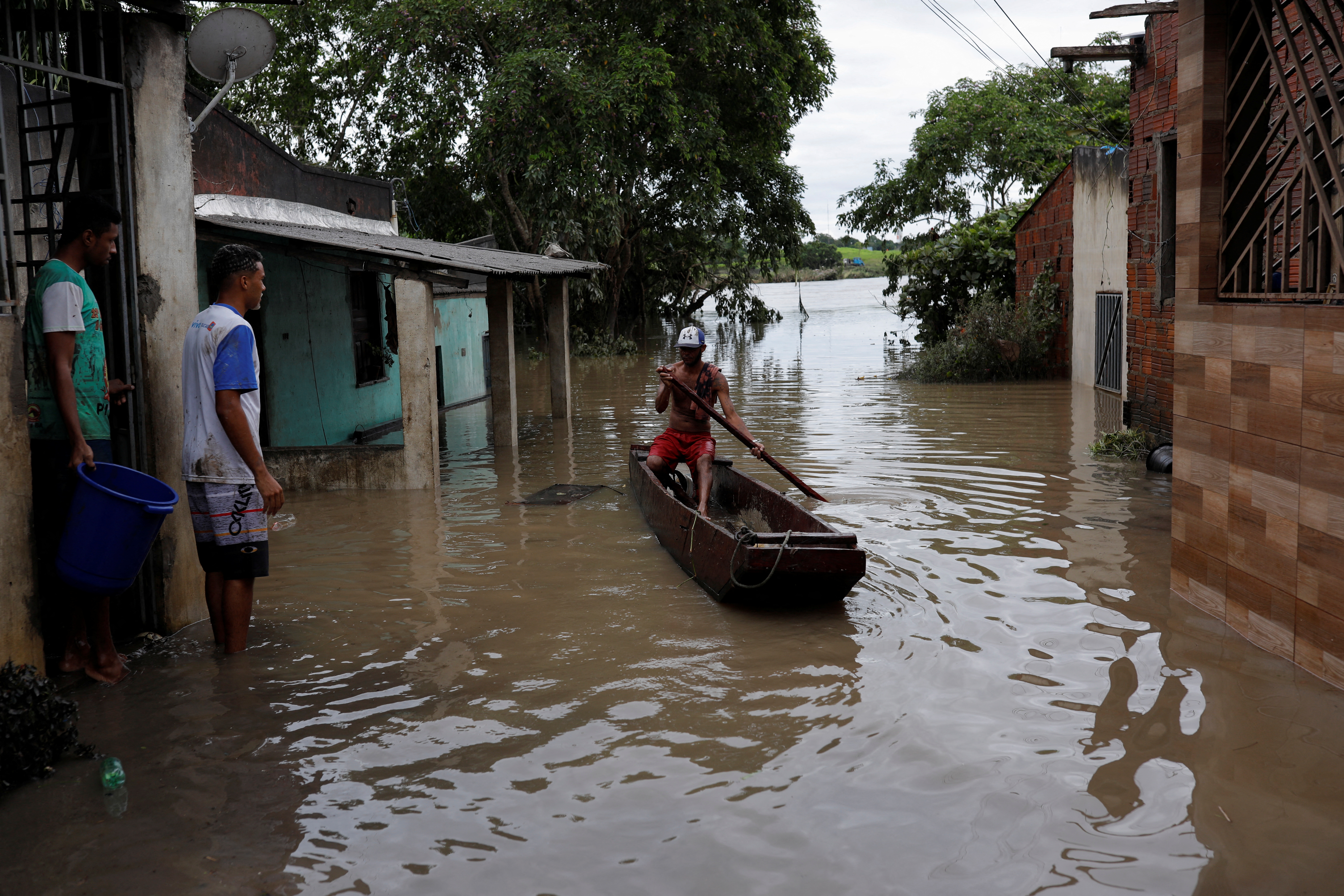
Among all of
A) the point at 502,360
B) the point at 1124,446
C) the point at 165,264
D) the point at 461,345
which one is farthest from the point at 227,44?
the point at 461,345

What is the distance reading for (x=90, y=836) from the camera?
12.3ft

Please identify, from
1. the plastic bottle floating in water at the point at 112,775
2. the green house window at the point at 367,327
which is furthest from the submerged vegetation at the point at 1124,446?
the plastic bottle floating in water at the point at 112,775

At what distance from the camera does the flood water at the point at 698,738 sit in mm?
3641

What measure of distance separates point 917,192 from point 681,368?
30.8m

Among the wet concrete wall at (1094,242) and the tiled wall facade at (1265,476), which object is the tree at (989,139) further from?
the tiled wall facade at (1265,476)

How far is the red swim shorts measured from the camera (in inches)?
345

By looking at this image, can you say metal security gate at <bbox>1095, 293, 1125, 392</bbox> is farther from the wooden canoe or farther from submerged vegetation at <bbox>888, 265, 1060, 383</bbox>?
the wooden canoe

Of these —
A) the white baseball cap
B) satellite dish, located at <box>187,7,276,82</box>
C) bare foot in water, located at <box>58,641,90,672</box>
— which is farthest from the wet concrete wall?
bare foot in water, located at <box>58,641,90,672</box>

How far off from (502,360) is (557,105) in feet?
31.3

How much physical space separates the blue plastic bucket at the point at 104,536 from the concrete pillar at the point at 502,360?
8.84 metres

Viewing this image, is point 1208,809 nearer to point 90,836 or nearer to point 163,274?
point 90,836

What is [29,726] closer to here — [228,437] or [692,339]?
[228,437]

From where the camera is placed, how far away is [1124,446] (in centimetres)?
1167

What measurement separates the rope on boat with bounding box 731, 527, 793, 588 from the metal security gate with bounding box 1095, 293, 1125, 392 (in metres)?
11.6
